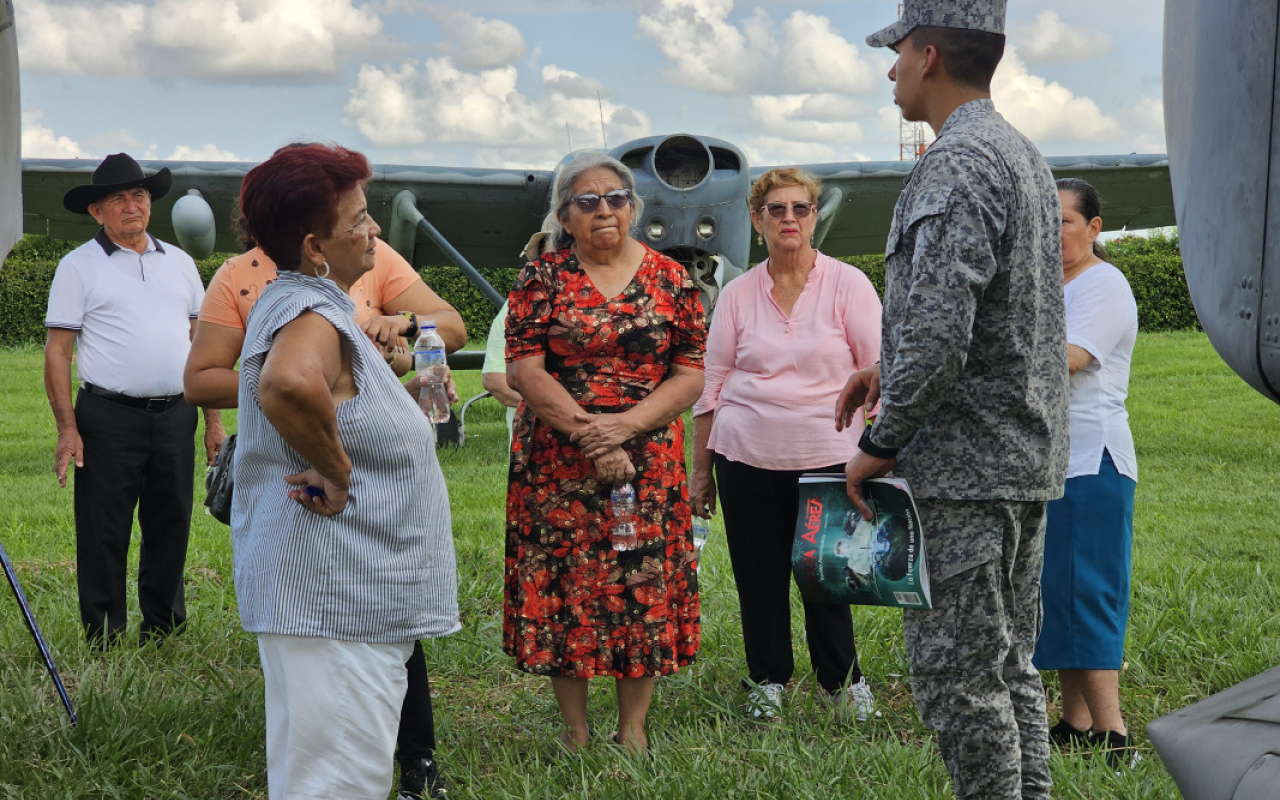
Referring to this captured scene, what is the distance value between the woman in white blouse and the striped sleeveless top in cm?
190

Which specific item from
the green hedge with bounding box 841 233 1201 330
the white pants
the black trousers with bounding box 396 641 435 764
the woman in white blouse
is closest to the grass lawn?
the black trousers with bounding box 396 641 435 764

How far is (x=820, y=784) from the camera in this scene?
9.00ft

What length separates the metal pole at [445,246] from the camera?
9.41 meters

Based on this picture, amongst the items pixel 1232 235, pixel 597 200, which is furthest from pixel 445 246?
pixel 1232 235

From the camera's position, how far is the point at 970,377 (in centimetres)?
212

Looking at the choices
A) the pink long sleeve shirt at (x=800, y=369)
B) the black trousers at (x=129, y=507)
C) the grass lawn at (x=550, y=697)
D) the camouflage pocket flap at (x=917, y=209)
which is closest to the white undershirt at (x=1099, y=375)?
the pink long sleeve shirt at (x=800, y=369)

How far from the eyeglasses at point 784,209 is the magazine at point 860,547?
1418 mm

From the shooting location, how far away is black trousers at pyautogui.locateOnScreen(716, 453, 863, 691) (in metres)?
3.50

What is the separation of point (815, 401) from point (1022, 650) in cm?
131

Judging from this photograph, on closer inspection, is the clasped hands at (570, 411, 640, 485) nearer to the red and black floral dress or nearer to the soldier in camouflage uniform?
the red and black floral dress

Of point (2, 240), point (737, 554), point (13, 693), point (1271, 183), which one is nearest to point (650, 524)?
point (737, 554)

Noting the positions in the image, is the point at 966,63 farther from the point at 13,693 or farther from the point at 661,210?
the point at 661,210

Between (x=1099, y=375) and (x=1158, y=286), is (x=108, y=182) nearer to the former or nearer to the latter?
(x=1099, y=375)

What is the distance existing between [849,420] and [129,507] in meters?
3.15
